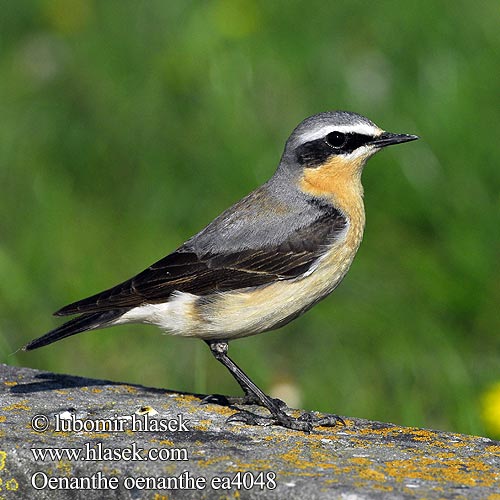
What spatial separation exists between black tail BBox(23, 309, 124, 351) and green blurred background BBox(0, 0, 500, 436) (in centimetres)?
87

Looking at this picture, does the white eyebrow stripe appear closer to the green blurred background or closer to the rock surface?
the green blurred background

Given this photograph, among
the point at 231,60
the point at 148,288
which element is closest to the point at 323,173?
the point at 148,288

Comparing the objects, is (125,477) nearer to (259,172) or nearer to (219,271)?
(219,271)

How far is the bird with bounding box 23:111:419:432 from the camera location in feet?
19.7

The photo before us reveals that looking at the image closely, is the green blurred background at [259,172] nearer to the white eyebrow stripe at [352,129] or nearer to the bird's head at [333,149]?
the bird's head at [333,149]

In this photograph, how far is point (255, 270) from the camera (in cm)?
615

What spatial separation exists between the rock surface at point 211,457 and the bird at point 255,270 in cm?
59

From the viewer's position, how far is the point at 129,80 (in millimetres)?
11312

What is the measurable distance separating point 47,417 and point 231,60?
6535 mm

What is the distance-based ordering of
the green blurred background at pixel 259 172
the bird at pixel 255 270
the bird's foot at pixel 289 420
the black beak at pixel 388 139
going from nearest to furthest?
the bird's foot at pixel 289 420 → the bird at pixel 255 270 → the black beak at pixel 388 139 → the green blurred background at pixel 259 172

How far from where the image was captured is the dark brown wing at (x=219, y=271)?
6.07 metres

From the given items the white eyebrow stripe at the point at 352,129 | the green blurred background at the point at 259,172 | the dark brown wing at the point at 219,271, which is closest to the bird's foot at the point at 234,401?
the dark brown wing at the point at 219,271

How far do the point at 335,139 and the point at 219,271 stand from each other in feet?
3.62

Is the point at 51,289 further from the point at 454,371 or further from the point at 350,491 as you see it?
the point at 350,491
